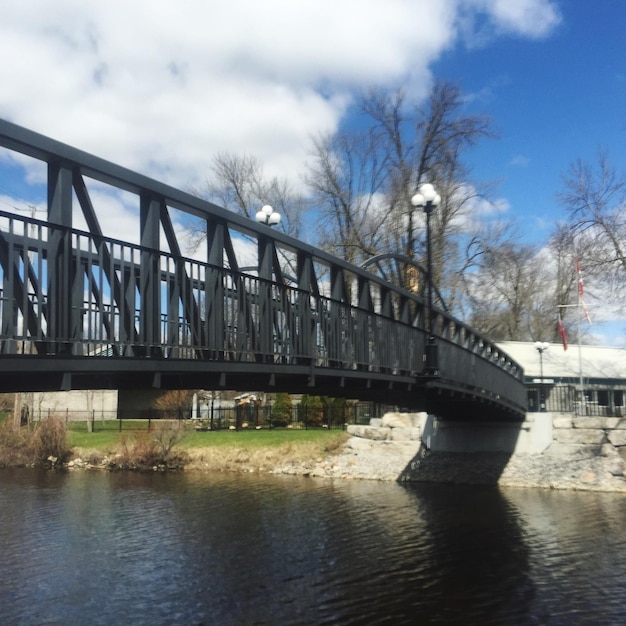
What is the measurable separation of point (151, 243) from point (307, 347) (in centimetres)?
436

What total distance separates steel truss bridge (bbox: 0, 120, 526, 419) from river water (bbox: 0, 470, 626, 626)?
4.33 metres

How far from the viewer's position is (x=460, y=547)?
778 inches

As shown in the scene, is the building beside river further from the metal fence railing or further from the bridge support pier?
the metal fence railing

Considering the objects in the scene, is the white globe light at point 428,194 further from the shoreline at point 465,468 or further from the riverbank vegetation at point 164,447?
the riverbank vegetation at point 164,447

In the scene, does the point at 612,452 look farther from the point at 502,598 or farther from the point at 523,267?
the point at 523,267

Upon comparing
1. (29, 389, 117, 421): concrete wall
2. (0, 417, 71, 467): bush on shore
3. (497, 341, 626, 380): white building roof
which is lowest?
(0, 417, 71, 467): bush on shore

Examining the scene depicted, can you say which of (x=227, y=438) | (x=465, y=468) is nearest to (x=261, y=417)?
(x=227, y=438)

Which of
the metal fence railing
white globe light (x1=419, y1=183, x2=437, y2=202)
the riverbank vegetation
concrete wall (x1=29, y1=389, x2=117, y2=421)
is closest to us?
white globe light (x1=419, y1=183, x2=437, y2=202)

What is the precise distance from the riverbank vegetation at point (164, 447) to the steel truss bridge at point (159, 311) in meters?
19.6

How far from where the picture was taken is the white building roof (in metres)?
40.5

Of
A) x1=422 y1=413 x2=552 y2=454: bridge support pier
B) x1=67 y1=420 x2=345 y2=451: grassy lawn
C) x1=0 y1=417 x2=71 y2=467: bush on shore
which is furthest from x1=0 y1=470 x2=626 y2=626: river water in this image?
x1=0 y1=417 x2=71 y2=467: bush on shore

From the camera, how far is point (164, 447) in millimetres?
36875

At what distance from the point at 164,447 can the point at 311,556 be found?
1963cm

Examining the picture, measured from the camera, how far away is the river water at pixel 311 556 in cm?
1422
